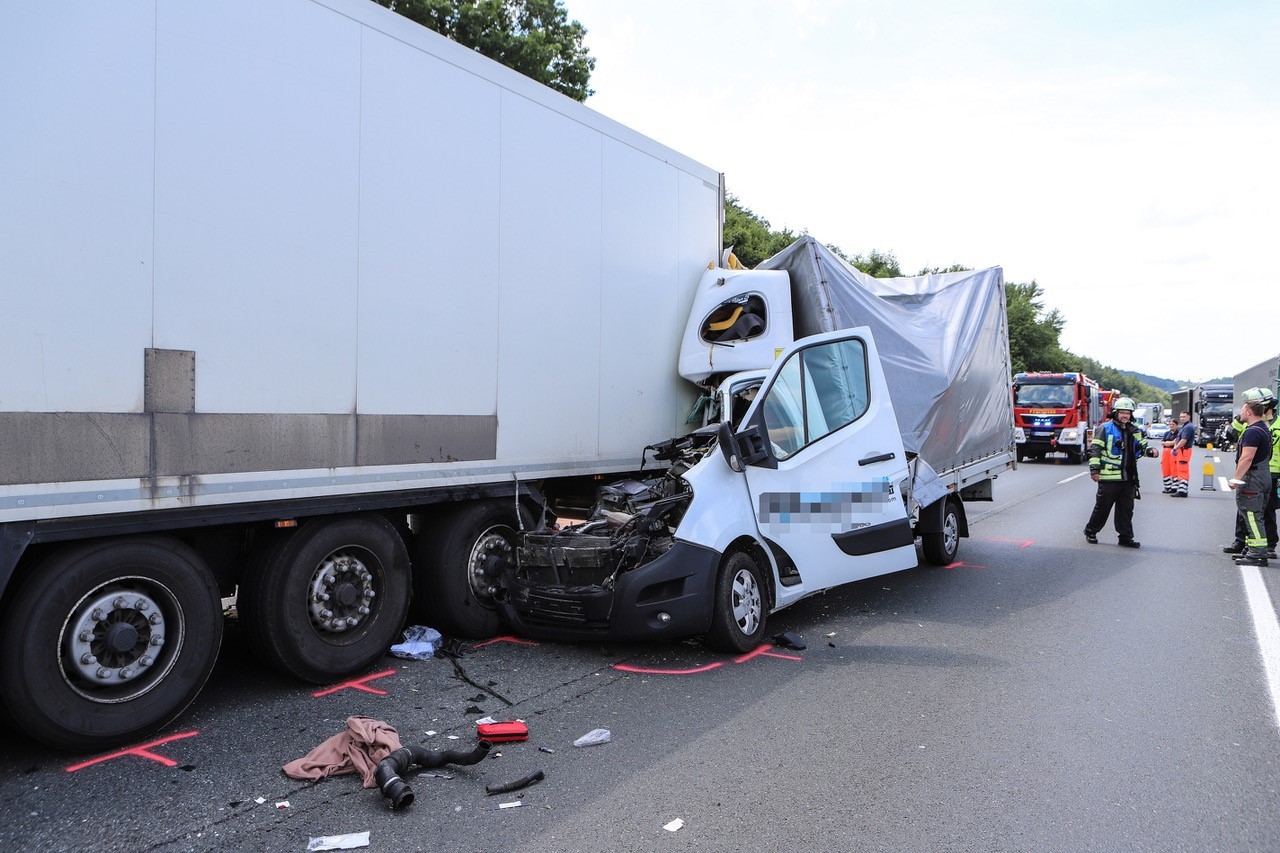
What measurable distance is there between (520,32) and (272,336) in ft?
58.6

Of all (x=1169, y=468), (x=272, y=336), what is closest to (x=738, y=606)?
(x=272, y=336)

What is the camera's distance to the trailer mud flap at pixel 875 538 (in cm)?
649

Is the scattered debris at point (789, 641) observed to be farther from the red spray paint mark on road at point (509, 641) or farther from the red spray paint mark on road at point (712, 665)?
the red spray paint mark on road at point (509, 641)

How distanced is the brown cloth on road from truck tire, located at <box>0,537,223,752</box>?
2.69 feet

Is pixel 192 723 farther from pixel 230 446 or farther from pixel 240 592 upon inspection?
pixel 230 446

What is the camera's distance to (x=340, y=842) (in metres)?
3.30

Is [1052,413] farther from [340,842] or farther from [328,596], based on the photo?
[340,842]

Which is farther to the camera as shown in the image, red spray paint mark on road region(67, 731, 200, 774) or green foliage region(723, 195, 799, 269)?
green foliage region(723, 195, 799, 269)

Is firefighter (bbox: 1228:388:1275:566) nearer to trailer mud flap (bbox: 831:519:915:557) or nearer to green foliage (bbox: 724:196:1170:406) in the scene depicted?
trailer mud flap (bbox: 831:519:915:557)

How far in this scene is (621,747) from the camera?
4.26 meters

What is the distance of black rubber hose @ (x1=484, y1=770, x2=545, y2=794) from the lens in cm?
373

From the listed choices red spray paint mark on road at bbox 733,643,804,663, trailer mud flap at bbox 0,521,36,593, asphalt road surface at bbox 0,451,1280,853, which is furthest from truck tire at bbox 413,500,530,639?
trailer mud flap at bbox 0,521,36,593

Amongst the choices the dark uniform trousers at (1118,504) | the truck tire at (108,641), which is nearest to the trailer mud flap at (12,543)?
the truck tire at (108,641)

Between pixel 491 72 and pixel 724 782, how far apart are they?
15.2ft
